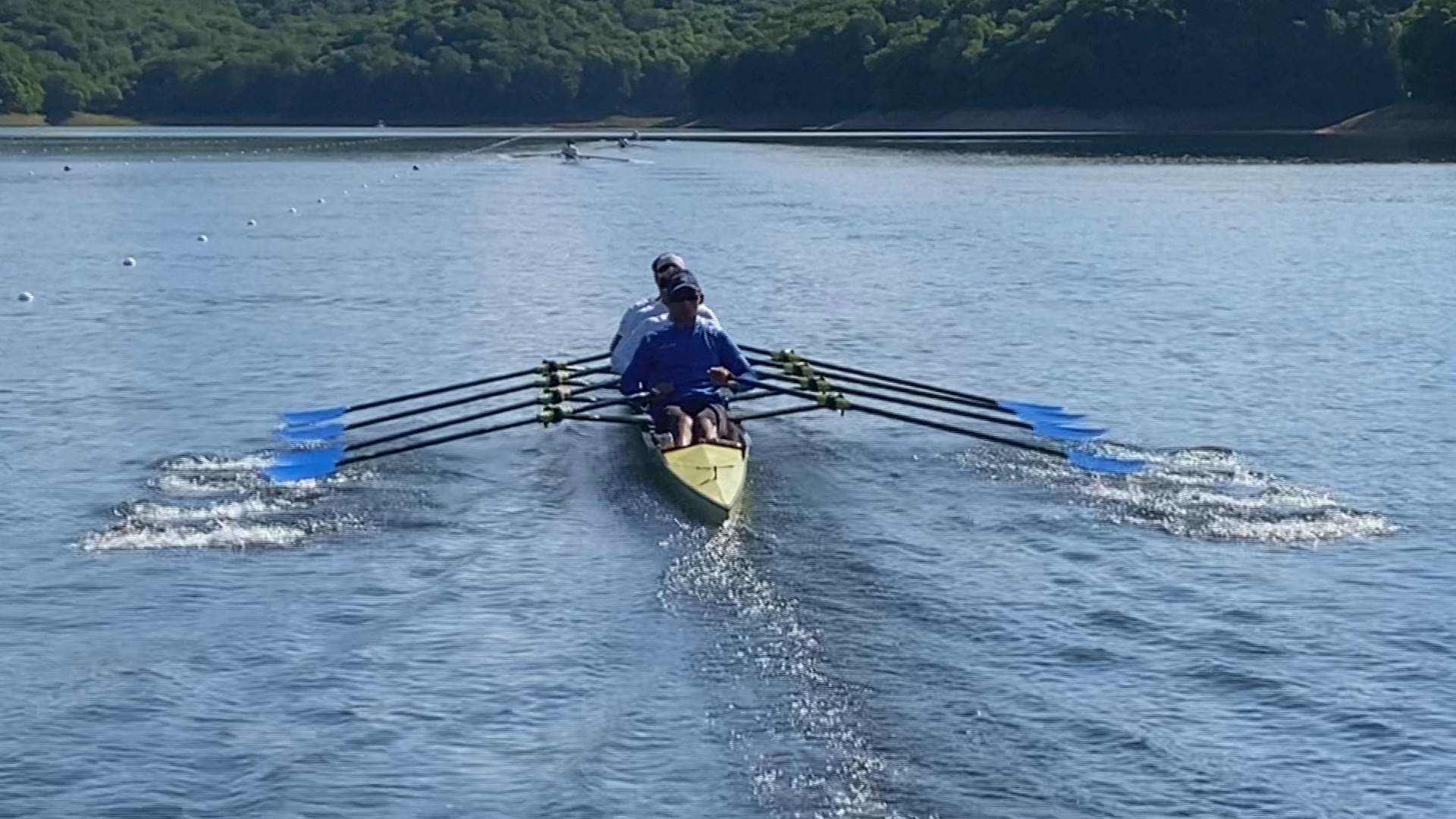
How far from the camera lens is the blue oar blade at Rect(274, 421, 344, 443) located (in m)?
20.5

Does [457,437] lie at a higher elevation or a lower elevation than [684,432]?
lower

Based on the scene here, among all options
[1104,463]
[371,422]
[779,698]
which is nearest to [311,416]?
[371,422]

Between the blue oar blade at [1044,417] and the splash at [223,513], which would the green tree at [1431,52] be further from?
the splash at [223,513]

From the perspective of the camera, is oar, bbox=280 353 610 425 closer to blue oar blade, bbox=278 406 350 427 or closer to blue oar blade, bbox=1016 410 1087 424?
blue oar blade, bbox=278 406 350 427

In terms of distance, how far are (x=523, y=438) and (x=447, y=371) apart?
219 inches

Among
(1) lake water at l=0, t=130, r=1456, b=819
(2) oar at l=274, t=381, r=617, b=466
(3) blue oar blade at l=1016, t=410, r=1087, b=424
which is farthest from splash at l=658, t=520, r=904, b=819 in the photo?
(3) blue oar blade at l=1016, t=410, r=1087, b=424

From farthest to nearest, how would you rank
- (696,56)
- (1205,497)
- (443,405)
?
(696,56) < (443,405) < (1205,497)

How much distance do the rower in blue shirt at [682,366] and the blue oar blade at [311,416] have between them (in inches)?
183

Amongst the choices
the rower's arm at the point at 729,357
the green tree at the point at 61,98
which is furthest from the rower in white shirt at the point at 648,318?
the green tree at the point at 61,98

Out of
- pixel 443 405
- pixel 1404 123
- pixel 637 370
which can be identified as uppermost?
pixel 637 370

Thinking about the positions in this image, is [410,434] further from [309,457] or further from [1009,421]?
[1009,421]

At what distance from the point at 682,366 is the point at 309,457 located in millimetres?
3473

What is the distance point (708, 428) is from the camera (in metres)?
17.2

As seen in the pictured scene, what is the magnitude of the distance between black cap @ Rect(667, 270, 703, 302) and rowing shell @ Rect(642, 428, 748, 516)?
1.56 metres
